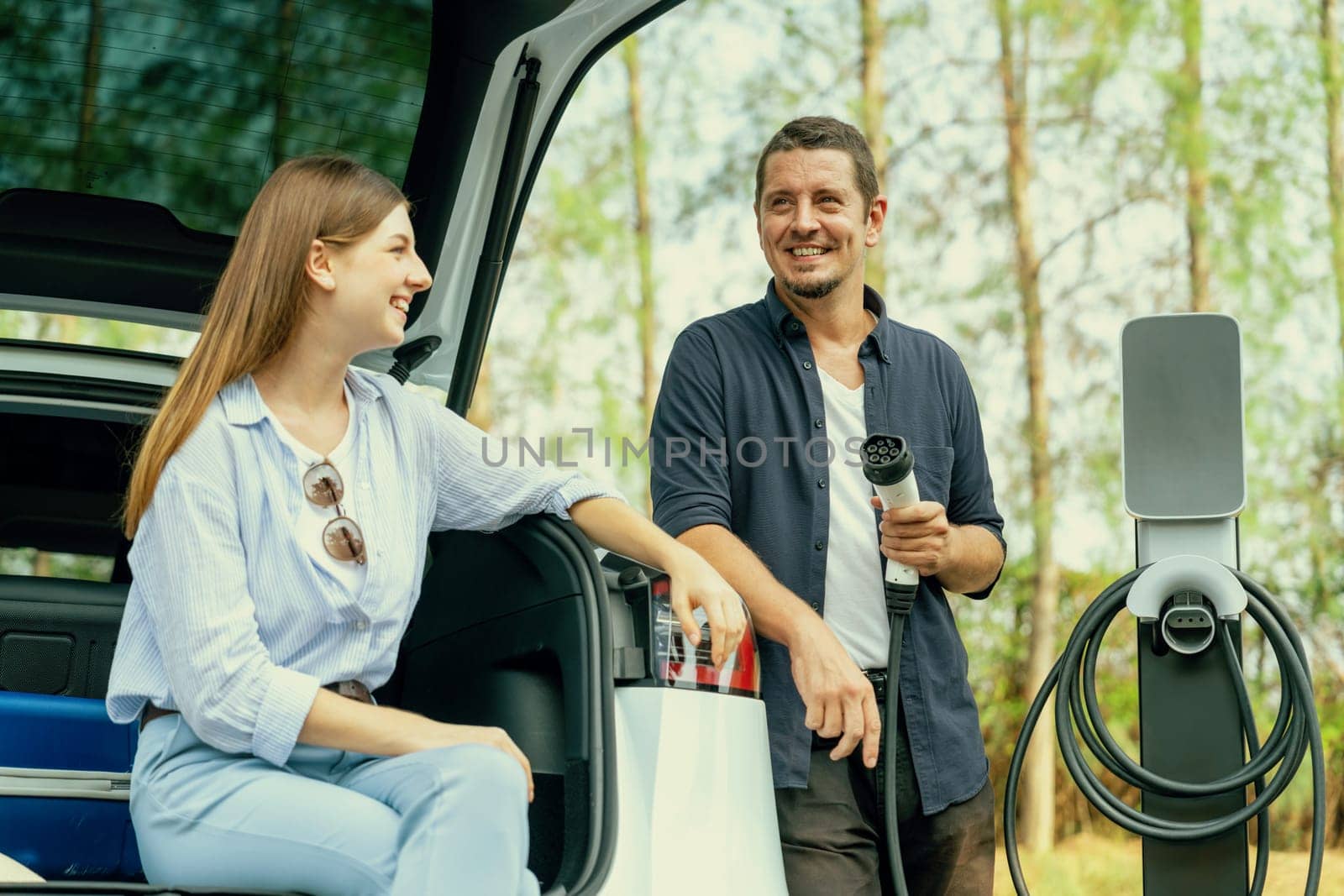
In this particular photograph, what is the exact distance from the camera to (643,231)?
505 inches

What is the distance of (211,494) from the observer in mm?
1789

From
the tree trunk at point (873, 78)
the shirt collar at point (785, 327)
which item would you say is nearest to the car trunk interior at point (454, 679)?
the shirt collar at point (785, 327)

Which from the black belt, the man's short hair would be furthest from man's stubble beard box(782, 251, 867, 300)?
the black belt

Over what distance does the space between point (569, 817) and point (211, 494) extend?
2.04 feet

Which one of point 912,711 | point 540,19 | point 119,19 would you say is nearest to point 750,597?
point 912,711

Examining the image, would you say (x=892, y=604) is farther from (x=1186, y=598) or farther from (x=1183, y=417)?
(x=1183, y=417)

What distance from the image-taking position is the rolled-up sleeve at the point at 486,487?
214 cm

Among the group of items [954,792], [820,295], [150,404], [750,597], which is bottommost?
[954,792]

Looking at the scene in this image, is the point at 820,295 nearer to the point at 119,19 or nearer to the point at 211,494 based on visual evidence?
the point at 211,494

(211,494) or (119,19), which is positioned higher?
(119,19)

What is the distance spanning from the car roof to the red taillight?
1238 millimetres

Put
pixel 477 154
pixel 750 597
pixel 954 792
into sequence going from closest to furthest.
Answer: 1. pixel 750 597
2. pixel 954 792
3. pixel 477 154

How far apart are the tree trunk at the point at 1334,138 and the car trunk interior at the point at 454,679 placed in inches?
397

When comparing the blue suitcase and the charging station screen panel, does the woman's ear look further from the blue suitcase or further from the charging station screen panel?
the charging station screen panel
